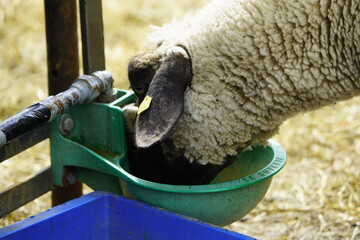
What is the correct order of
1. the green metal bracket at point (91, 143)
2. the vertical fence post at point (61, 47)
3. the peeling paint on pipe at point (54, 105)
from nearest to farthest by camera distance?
the peeling paint on pipe at point (54, 105) < the green metal bracket at point (91, 143) < the vertical fence post at point (61, 47)

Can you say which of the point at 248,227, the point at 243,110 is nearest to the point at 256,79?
the point at 243,110

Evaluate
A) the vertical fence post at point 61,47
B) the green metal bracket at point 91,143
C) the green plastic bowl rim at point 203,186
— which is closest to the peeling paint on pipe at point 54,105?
the green metal bracket at point 91,143

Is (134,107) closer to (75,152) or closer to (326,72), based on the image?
(75,152)

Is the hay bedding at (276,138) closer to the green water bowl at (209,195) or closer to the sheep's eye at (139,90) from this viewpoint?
the green water bowl at (209,195)

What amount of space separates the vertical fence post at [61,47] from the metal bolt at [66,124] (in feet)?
1.66

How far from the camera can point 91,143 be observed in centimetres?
313

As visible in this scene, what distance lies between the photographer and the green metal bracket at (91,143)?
301cm

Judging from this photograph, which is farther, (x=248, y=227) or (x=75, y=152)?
(x=248, y=227)

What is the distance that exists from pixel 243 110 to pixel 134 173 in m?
0.63

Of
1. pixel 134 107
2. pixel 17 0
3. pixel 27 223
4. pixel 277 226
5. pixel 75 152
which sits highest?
pixel 17 0

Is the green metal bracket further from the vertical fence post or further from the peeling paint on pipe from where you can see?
the vertical fence post

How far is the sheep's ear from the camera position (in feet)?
9.07

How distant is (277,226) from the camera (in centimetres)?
401

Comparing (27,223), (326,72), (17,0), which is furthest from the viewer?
(17,0)
